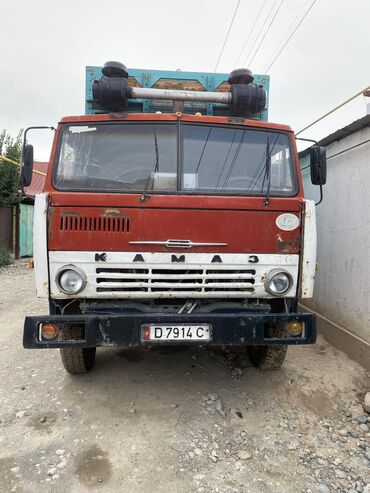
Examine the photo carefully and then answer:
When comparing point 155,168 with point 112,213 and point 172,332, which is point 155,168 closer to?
point 112,213

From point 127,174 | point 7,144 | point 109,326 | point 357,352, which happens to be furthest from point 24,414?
point 7,144

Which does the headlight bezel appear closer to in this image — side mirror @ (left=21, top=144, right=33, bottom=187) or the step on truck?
the step on truck

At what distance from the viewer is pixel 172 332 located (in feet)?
10.1

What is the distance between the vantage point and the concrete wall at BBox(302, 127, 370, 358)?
4219 millimetres

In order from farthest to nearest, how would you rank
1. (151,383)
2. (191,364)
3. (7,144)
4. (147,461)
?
(7,144)
(191,364)
(151,383)
(147,461)

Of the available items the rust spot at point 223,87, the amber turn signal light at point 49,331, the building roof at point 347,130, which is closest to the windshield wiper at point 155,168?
the amber turn signal light at point 49,331

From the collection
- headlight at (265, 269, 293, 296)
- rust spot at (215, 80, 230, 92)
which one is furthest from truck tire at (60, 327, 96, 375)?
rust spot at (215, 80, 230, 92)

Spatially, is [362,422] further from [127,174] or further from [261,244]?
[127,174]

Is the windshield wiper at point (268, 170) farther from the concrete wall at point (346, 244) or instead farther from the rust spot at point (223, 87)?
the rust spot at point (223, 87)

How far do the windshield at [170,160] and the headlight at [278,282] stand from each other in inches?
27.1

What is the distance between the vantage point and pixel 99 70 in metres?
4.69

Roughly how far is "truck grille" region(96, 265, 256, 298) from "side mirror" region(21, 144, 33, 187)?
3.65 feet

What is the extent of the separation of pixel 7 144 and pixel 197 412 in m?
15.8

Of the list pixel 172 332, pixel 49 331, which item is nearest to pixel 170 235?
pixel 172 332
